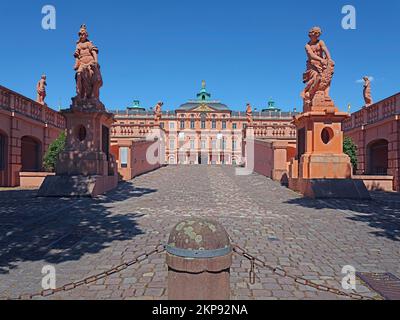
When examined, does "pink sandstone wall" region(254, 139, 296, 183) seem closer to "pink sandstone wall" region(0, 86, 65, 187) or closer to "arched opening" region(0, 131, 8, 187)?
"pink sandstone wall" region(0, 86, 65, 187)

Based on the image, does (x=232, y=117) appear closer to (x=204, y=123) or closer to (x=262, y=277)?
(x=204, y=123)

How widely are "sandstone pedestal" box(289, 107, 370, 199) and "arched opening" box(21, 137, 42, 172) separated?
51.6 ft

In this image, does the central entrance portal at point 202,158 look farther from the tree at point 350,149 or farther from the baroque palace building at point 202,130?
the tree at point 350,149

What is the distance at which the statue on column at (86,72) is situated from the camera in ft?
39.8

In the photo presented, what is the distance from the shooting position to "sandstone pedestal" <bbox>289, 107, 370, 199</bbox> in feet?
36.5

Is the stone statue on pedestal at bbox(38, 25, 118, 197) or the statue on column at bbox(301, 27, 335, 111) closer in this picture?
the stone statue on pedestal at bbox(38, 25, 118, 197)

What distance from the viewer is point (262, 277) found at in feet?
13.5

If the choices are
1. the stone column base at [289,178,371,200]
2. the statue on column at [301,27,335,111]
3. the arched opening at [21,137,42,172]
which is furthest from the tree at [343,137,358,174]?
the arched opening at [21,137,42,172]

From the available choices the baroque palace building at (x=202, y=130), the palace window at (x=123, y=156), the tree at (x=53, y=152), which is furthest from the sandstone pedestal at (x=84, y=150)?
the baroque palace building at (x=202, y=130)

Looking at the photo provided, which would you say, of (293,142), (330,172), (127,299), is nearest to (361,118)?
(293,142)

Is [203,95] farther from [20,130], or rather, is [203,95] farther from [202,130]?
[20,130]

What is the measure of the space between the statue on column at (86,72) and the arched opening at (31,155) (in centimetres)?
843
